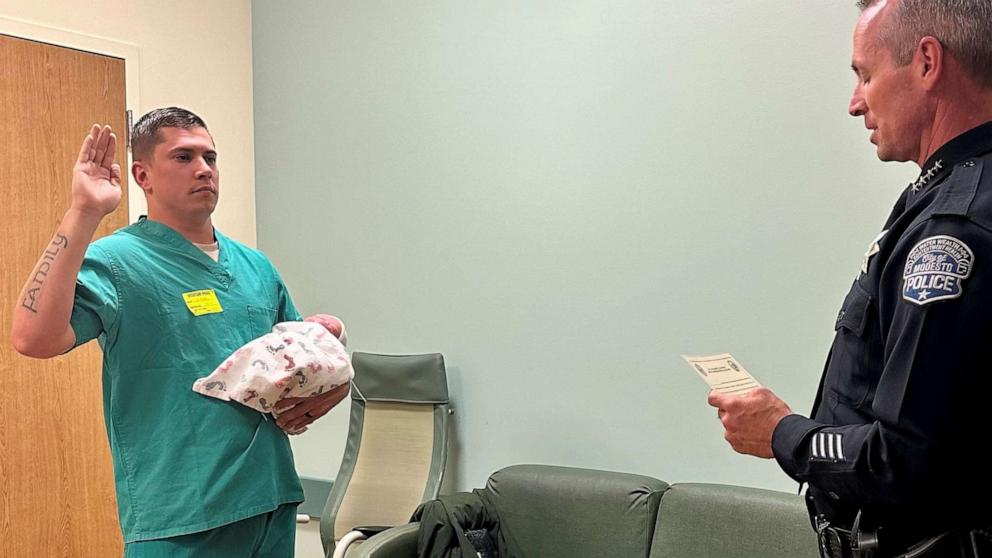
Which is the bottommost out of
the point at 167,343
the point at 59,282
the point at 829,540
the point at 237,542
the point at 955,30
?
the point at 237,542

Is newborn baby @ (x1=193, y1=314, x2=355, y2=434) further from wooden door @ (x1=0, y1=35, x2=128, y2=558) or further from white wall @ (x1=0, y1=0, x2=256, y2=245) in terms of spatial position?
white wall @ (x1=0, y1=0, x2=256, y2=245)

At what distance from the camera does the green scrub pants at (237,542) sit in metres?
1.89

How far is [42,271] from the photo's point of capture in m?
1.76

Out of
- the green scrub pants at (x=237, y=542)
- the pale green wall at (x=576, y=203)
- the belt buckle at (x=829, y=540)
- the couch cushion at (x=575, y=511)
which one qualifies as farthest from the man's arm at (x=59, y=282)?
Answer: the pale green wall at (x=576, y=203)

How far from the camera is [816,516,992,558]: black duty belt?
1176 millimetres

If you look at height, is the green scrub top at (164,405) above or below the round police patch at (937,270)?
below

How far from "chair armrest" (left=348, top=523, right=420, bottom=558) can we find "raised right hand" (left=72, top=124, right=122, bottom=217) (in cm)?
129

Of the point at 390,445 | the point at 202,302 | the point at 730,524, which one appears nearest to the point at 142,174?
the point at 202,302

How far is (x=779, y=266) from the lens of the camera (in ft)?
8.92

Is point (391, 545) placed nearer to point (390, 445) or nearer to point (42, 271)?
point (390, 445)

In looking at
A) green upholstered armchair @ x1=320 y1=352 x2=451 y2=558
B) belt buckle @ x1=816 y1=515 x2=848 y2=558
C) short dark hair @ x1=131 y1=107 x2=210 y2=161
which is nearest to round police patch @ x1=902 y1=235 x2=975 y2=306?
belt buckle @ x1=816 y1=515 x2=848 y2=558

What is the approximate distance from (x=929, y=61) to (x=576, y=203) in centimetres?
192

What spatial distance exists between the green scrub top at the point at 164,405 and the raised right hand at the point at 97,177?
0.15 m

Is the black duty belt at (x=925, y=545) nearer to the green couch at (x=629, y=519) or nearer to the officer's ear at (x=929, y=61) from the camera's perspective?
the officer's ear at (x=929, y=61)
